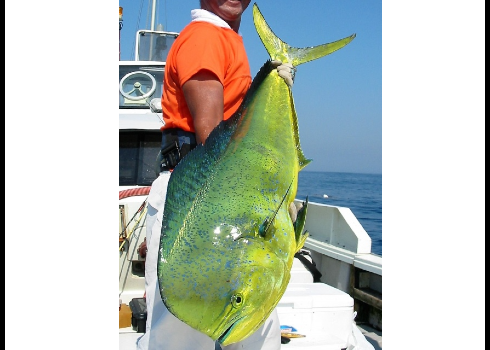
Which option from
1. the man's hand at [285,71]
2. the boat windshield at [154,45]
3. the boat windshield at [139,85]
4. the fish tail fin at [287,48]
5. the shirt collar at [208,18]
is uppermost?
the boat windshield at [154,45]

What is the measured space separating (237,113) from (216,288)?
2.25 ft

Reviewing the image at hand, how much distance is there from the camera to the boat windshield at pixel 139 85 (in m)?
5.80

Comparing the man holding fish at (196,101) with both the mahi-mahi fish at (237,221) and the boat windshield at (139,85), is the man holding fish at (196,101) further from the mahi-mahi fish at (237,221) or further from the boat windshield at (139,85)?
the boat windshield at (139,85)

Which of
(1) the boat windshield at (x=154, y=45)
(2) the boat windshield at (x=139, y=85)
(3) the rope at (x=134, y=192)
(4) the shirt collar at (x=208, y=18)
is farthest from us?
(1) the boat windshield at (x=154, y=45)

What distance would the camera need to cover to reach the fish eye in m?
1.48

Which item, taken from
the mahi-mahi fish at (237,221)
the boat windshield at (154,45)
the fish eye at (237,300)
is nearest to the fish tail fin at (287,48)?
the mahi-mahi fish at (237,221)

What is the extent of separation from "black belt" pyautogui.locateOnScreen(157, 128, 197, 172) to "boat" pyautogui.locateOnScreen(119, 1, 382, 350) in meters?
1.30

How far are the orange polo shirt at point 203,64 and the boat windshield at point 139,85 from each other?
12.2 ft

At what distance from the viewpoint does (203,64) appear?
194cm
